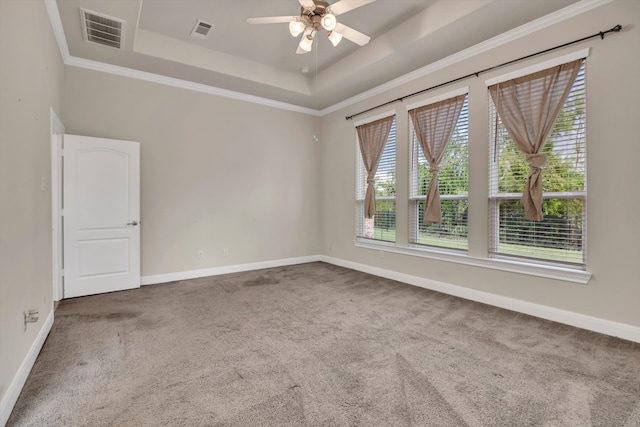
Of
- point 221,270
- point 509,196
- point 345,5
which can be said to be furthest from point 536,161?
point 221,270

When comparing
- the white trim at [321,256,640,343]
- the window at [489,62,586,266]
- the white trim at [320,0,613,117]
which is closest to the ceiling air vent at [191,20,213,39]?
the white trim at [320,0,613,117]

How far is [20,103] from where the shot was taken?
6.80ft

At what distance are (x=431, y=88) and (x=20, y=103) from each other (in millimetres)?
4208

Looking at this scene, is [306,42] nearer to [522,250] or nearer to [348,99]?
[348,99]

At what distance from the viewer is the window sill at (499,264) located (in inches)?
116

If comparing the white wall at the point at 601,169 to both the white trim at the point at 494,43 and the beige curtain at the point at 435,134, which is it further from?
the beige curtain at the point at 435,134

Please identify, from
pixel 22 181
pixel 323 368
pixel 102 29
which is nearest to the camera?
pixel 22 181

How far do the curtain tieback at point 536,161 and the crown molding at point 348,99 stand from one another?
4.30 feet

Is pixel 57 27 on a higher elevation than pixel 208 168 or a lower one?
higher

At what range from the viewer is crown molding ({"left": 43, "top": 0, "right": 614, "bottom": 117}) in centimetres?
295

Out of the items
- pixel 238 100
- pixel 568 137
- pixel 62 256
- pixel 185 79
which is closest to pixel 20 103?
pixel 62 256

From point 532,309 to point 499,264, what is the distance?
54 cm

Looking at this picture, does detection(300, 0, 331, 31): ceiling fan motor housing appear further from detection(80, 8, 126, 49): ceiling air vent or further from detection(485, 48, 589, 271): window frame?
detection(485, 48, 589, 271): window frame

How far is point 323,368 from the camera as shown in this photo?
2.21 meters
